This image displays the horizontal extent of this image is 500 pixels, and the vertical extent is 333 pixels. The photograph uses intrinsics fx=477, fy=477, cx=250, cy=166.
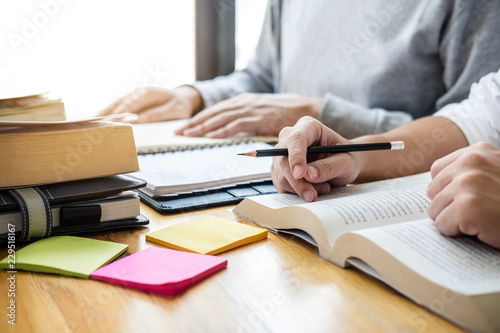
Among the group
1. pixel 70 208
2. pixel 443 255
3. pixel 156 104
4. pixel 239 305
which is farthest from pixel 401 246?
pixel 156 104

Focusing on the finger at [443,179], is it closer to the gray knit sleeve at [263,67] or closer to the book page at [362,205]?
the book page at [362,205]

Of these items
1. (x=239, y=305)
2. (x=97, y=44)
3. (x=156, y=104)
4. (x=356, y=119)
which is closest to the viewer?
(x=239, y=305)

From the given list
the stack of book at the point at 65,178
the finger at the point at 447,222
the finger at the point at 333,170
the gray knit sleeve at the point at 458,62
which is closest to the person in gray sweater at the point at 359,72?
the gray knit sleeve at the point at 458,62

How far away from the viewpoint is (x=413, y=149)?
89 centimetres

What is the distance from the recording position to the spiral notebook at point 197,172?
74 cm

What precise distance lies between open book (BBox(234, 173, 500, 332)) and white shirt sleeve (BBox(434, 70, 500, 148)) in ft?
0.86

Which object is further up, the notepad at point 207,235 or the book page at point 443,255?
the book page at point 443,255

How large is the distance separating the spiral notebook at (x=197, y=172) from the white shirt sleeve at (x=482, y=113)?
1.26 ft

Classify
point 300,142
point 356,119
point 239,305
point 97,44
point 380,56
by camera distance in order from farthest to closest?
1. point 97,44
2. point 380,56
3. point 356,119
4. point 300,142
5. point 239,305

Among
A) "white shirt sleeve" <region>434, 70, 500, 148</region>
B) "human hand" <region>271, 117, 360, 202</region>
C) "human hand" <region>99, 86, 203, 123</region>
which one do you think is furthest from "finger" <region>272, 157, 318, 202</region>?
"human hand" <region>99, 86, 203, 123</region>

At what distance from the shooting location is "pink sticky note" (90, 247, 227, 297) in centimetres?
47

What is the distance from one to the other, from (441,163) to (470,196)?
11cm

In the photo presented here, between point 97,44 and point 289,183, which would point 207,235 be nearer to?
point 289,183

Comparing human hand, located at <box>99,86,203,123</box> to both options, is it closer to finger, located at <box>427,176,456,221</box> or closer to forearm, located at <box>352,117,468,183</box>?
forearm, located at <box>352,117,468,183</box>
